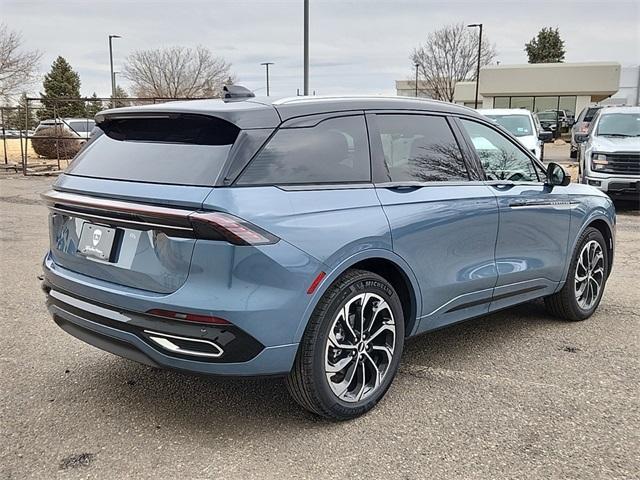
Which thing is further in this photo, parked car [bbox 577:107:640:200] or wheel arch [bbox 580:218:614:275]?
parked car [bbox 577:107:640:200]

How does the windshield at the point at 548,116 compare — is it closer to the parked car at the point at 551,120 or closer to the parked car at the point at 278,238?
the parked car at the point at 551,120

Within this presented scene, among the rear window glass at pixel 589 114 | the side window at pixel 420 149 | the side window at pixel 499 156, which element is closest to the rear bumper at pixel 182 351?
the side window at pixel 420 149

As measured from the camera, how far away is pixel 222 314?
2742 millimetres

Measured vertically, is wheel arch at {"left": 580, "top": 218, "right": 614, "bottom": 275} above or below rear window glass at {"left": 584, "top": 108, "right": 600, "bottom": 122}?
below

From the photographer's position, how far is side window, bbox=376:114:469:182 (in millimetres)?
3629

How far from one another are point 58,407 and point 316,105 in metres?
2.22

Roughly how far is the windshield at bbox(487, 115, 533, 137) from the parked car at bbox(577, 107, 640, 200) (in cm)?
139

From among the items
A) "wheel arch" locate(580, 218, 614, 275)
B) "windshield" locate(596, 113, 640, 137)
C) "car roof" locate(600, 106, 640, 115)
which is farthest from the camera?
"car roof" locate(600, 106, 640, 115)

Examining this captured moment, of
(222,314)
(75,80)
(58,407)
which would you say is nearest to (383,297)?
(222,314)

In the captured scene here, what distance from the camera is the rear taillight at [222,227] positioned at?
8.89 ft

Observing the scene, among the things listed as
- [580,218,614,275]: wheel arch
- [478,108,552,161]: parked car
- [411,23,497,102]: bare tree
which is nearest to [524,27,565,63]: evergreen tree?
[411,23,497,102]: bare tree

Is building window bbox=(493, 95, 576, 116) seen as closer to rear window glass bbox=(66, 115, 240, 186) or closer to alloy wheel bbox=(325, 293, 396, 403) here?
alloy wheel bbox=(325, 293, 396, 403)

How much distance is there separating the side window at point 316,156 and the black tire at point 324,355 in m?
0.55

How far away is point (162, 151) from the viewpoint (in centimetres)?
313
